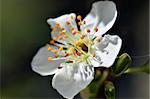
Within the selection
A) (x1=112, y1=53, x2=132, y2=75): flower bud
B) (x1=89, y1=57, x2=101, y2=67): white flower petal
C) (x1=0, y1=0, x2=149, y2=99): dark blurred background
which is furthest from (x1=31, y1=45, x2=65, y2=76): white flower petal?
(x1=0, y1=0, x2=149, y2=99): dark blurred background

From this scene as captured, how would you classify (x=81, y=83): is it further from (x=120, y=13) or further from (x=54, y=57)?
(x=120, y=13)

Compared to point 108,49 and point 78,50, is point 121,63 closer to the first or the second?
point 108,49

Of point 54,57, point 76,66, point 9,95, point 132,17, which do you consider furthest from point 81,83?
point 132,17

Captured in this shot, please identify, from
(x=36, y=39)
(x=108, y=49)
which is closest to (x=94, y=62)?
(x=108, y=49)

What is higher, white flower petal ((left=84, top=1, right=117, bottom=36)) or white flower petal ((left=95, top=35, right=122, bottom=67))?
white flower petal ((left=84, top=1, right=117, bottom=36))

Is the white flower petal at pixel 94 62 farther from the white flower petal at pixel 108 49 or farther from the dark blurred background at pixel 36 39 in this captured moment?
the dark blurred background at pixel 36 39

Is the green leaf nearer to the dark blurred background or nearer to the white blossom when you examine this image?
the white blossom
